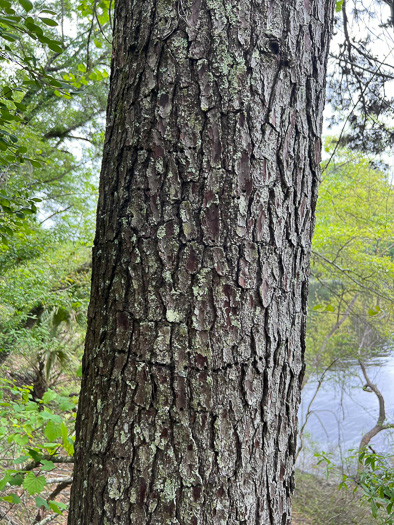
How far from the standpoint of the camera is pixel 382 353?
964 cm

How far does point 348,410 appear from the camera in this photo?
9.74 m

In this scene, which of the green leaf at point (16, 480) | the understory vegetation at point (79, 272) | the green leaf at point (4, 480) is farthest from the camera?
the understory vegetation at point (79, 272)

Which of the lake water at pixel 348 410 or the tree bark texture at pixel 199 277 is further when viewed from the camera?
the lake water at pixel 348 410

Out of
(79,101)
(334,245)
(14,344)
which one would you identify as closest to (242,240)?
(14,344)

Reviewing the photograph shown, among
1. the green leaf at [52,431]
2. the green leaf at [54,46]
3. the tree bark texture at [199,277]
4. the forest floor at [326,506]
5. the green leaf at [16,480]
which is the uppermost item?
the green leaf at [54,46]

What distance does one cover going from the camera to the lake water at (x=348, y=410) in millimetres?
8938

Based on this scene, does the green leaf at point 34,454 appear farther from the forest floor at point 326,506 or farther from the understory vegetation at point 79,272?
the forest floor at point 326,506

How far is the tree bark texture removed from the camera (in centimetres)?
72

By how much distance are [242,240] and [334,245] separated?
902 cm

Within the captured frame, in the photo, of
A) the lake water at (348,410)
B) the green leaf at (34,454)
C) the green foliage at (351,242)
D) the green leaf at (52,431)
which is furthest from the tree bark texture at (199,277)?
the lake water at (348,410)

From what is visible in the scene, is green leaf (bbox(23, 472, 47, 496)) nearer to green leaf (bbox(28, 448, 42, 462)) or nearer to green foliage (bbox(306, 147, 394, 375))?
green leaf (bbox(28, 448, 42, 462))

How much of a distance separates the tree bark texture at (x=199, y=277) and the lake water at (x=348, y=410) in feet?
29.1

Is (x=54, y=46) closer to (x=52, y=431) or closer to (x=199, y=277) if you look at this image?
(x=199, y=277)

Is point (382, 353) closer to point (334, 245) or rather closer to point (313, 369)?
point (313, 369)
